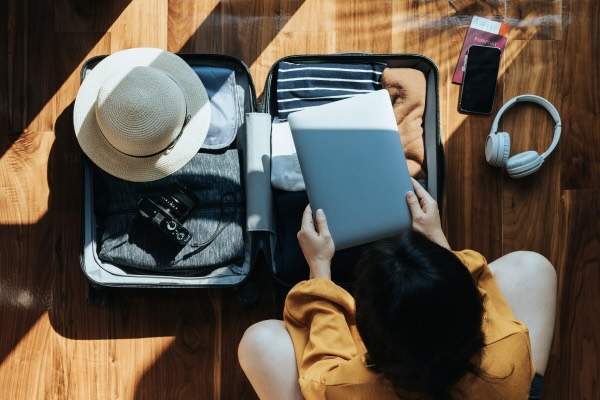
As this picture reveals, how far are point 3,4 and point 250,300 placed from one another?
87cm

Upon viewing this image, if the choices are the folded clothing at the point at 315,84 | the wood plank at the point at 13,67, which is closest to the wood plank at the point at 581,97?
the folded clothing at the point at 315,84

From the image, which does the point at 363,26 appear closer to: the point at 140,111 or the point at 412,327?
the point at 140,111

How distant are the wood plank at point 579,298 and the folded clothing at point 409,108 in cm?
39

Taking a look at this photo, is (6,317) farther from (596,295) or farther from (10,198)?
(596,295)

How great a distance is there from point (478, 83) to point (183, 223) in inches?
28.7

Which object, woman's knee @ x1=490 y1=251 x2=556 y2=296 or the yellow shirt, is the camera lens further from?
woman's knee @ x1=490 y1=251 x2=556 y2=296

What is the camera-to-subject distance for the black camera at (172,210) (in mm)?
1160

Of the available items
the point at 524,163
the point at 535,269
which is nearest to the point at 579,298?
the point at 535,269

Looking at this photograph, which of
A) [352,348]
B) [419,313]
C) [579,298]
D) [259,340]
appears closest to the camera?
[419,313]

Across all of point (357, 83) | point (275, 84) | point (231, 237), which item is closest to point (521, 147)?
point (357, 83)

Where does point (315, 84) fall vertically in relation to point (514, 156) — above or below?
above

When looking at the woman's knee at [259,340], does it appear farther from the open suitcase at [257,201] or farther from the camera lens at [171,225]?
the camera lens at [171,225]

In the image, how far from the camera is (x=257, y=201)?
116 cm

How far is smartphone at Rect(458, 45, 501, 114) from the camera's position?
133cm
